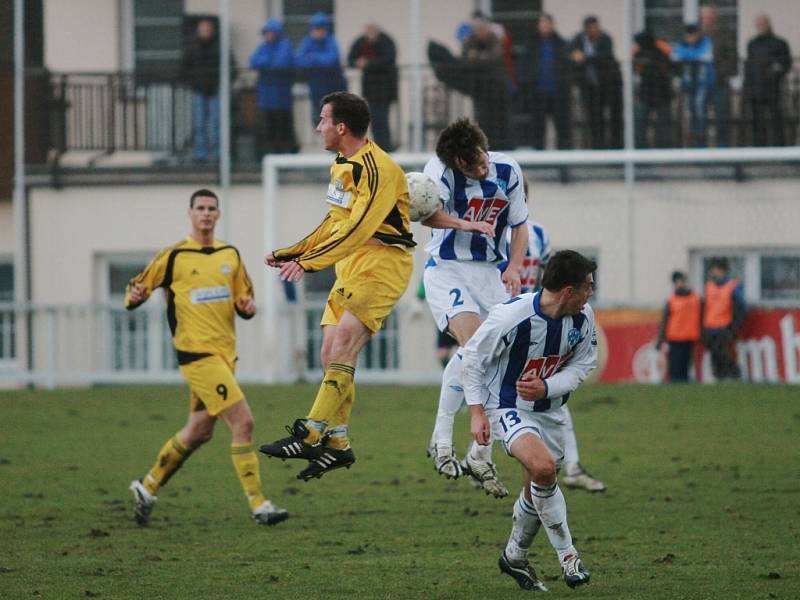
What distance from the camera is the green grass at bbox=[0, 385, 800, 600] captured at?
9727mm

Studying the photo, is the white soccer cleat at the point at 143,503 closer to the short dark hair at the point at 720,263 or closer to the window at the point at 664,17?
the short dark hair at the point at 720,263

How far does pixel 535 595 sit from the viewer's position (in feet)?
30.4

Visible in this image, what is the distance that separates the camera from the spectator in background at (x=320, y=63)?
979 inches

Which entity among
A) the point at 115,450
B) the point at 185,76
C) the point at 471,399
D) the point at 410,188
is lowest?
the point at 115,450

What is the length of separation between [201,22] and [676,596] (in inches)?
755

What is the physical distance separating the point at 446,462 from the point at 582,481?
10.5 feet

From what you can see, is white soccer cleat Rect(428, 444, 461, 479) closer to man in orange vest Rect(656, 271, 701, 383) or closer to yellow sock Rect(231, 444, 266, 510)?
yellow sock Rect(231, 444, 266, 510)

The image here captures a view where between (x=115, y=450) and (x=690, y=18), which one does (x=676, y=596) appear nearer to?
(x=115, y=450)

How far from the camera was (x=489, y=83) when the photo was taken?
81.1 feet

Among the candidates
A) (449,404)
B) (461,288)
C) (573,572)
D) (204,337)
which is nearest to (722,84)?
(204,337)

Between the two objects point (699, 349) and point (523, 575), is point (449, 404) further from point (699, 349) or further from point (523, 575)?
point (699, 349)

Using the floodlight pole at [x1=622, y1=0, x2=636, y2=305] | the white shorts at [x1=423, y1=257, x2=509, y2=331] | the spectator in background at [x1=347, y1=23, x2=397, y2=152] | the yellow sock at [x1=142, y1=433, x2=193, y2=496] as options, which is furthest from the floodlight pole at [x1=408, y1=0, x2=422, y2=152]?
the white shorts at [x1=423, y1=257, x2=509, y2=331]

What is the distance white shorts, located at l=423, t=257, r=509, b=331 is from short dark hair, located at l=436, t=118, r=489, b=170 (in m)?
0.76

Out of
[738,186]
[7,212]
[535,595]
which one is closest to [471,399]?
[535,595]
